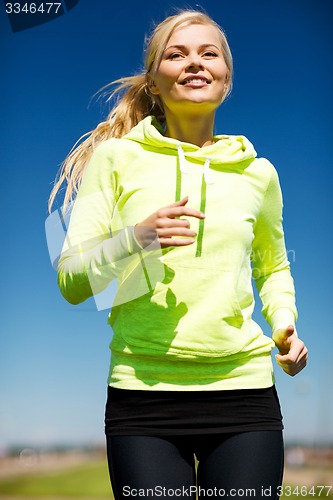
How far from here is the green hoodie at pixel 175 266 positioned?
1.52m

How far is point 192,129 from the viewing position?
1.78 m

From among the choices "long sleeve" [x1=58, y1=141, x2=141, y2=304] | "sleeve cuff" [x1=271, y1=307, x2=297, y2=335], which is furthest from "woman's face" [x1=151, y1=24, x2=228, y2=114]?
"sleeve cuff" [x1=271, y1=307, x2=297, y2=335]

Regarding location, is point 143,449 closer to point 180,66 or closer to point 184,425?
point 184,425

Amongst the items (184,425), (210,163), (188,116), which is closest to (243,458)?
(184,425)

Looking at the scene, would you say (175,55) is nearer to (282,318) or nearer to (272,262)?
(272,262)

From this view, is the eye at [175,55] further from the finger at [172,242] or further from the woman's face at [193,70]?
the finger at [172,242]

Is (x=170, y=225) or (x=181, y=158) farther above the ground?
(x=181, y=158)

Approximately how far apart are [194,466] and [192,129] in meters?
0.85

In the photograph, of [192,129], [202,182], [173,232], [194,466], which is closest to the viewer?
[173,232]

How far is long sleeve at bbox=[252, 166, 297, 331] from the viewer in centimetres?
176

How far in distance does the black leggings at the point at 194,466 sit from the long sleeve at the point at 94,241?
0.36 meters

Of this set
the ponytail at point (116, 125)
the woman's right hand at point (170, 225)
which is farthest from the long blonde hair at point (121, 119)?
the woman's right hand at point (170, 225)

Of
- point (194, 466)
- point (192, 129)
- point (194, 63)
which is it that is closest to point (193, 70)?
point (194, 63)

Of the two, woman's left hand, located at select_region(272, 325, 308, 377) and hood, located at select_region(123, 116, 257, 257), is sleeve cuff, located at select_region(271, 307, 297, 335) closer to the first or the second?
woman's left hand, located at select_region(272, 325, 308, 377)
